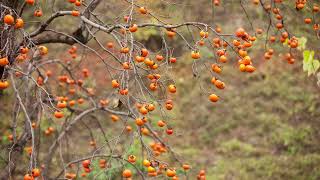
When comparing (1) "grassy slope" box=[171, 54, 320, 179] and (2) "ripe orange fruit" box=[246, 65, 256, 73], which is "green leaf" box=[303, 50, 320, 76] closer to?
(2) "ripe orange fruit" box=[246, 65, 256, 73]

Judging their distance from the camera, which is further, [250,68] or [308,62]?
[308,62]

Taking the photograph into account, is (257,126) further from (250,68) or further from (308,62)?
(250,68)

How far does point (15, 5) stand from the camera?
129 inches

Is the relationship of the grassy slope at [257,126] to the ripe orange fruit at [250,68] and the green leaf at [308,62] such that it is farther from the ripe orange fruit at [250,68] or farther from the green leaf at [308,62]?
the ripe orange fruit at [250,68]

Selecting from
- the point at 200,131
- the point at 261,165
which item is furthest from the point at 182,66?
the point at 261,165

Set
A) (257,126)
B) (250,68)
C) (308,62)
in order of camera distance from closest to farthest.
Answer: (250,68), (308,62), (257,126)

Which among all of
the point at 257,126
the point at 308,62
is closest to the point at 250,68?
the point at 308,62

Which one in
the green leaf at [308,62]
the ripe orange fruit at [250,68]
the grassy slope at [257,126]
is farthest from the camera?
the grassy slope at [257,126]

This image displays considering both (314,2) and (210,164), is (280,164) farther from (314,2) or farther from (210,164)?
(314,2)

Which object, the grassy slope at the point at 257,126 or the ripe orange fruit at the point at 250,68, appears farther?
the grassy slope at the point at 257,126

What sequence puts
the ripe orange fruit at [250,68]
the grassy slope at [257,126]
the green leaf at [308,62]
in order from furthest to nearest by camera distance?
1. the grassy slope at [257,126]
2. the green leaf at [308,62]
3. the ripe orange fruit at [250,68]

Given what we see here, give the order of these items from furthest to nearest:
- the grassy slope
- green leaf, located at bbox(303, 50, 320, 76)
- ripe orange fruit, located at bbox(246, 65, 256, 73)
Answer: the grassy slope → green leaf, located at bbox(303, 50, 320, 76) → ripe orange fruit, located at bbox(246, 65, 256, 73)

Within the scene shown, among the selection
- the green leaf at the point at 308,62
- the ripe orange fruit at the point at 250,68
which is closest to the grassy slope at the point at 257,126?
the green leaf at the point at 308,62

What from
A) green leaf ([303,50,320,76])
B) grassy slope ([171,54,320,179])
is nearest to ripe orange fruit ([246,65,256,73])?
green leaf ([303,50,320,76])
